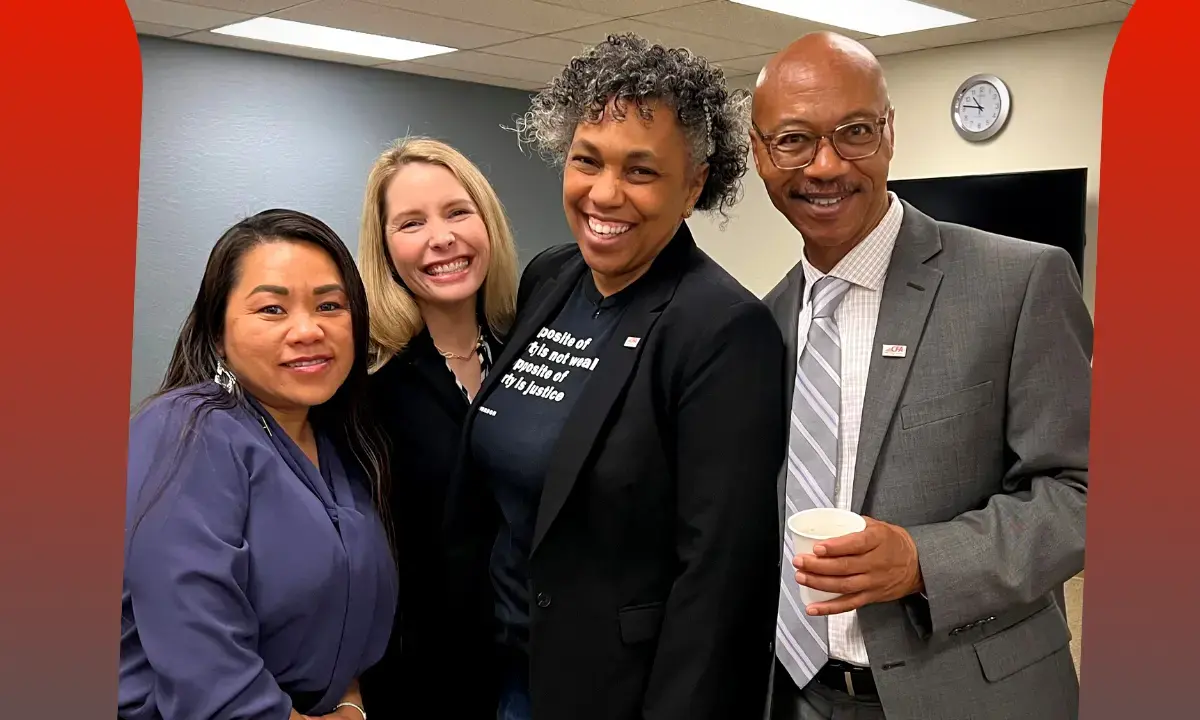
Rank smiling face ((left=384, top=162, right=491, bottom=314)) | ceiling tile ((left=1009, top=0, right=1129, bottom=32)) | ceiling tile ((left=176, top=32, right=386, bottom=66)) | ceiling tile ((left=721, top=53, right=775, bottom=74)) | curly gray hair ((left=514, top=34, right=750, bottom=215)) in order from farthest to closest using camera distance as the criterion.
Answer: ceiling tile ((left=721, top=53, right=775, bottom=74)) → ceiling tile ((left=176, top=32, right=386, bottom=66)) → ceiling tile ((left=1009, top=0, right=1129, bottom=32)) → smiling face ((left=384, top=162, right=491, bottom=314)) → curly gray hair ((left=514, top=34, right=750, bottom=215))

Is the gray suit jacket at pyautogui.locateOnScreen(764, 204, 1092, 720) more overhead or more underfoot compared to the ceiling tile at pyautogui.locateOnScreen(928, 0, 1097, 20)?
more underfoot

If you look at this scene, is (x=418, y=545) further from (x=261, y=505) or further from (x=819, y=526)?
(x=819, y=526)

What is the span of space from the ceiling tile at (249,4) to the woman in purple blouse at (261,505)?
485cm

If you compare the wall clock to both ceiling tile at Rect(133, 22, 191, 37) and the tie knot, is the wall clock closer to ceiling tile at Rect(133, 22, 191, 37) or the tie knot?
ceiling tile at Rect(133, 22, 191, 37)

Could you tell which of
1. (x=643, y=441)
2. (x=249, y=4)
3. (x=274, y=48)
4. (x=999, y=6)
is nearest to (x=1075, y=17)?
(x=999, y=6)

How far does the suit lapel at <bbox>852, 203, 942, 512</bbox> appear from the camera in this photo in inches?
61.7

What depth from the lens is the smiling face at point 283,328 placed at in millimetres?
1707

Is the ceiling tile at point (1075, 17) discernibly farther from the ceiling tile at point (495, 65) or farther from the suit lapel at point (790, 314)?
the suit lapel at point (790, 314)

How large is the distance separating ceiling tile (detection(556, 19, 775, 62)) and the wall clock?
1.29m

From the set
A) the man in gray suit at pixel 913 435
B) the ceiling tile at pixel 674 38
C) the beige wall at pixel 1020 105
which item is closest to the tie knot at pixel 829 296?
the man in gray suit at pixel 913 435

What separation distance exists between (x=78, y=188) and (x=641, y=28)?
241 inches

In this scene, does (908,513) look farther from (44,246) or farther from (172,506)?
(44,246)

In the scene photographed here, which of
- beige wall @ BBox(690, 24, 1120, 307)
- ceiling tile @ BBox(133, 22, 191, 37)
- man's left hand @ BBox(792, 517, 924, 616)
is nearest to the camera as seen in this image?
man's left hand @ BBox(792, 517, 924, 616)

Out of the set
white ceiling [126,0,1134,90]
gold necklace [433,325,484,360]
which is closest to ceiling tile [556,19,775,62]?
white ceiling [126,0,1134,90]
